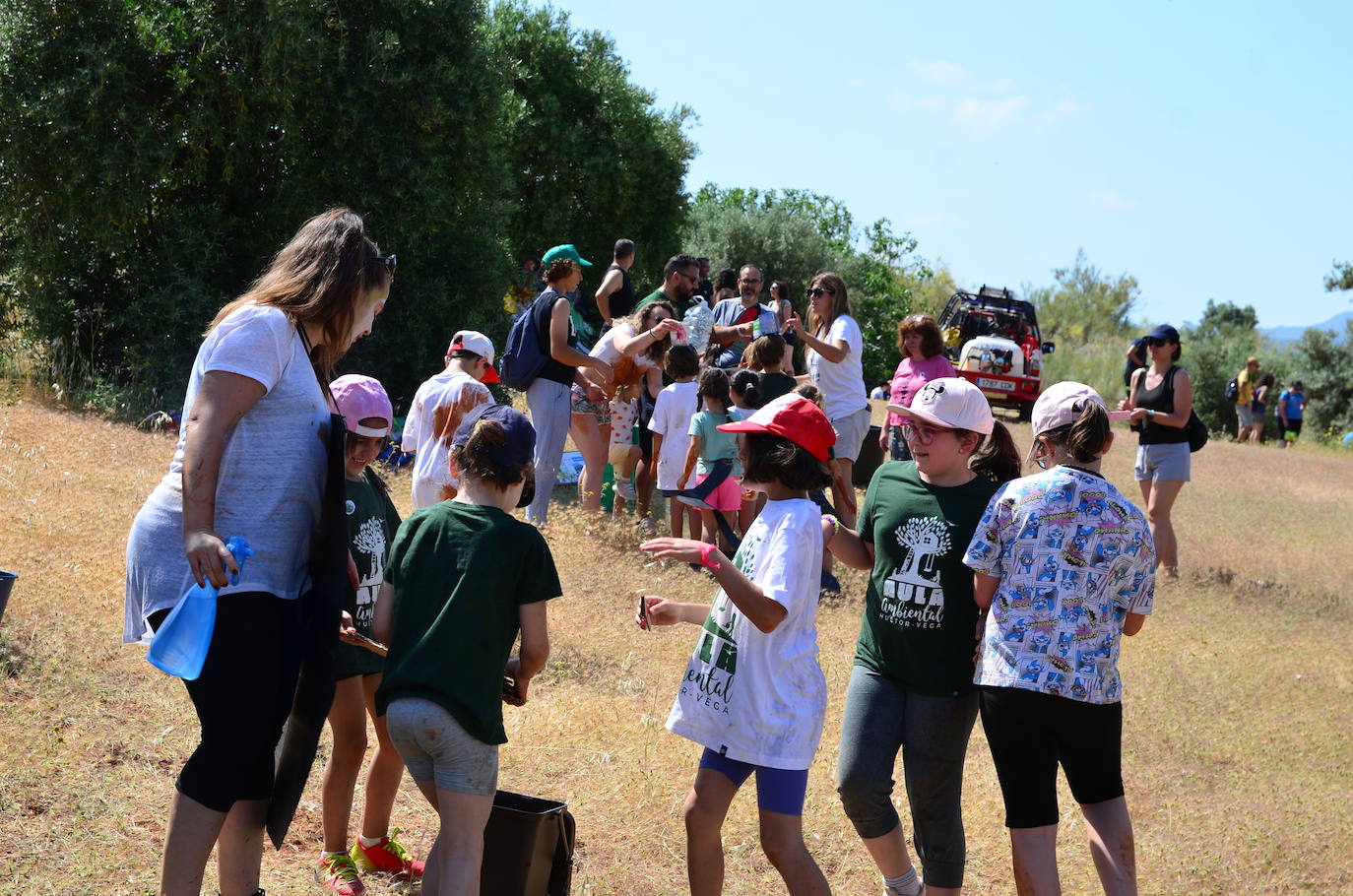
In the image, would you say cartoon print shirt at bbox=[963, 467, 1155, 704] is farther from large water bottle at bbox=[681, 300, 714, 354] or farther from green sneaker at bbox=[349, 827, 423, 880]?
large water bottle at bbox=[681, 300, 714, 354]

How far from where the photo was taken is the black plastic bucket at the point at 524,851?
134 inches

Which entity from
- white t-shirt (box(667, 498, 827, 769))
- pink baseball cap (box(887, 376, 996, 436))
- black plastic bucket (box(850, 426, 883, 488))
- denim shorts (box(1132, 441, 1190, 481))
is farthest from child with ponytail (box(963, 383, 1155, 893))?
black plastic bucket (box(850, 426, 883, 488))

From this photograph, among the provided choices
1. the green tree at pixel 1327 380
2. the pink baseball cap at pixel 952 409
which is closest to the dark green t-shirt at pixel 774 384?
the pink baseball cap at pixel 952 409

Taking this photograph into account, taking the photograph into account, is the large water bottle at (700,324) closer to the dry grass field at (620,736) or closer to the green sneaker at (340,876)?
the dry grass field at (620,736)

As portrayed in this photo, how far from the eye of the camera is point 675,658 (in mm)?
6684

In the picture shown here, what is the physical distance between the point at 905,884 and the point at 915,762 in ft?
1.58

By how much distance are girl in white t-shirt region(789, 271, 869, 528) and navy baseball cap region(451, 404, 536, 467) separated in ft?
17.3

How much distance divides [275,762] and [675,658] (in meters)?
3.68

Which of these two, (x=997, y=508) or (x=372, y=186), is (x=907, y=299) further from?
(x=997, y=508)

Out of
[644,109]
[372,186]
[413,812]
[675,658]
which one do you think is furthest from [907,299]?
[413,812]

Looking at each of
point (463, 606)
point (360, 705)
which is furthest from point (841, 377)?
point (463, 606)

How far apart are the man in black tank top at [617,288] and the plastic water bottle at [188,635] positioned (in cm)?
718

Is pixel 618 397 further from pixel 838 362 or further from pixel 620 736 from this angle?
pixel 620 736

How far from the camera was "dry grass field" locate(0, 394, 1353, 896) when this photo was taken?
422cm
